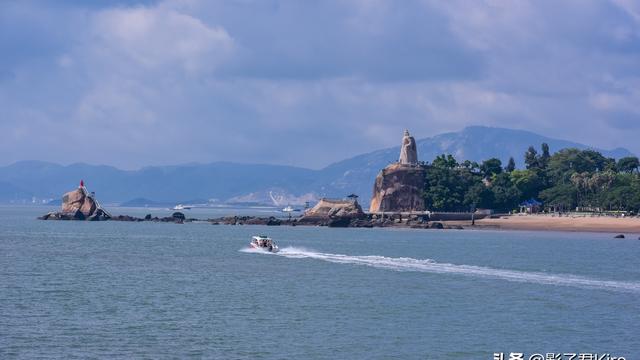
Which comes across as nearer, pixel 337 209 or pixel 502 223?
pixel 502 223

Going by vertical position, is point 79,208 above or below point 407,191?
below

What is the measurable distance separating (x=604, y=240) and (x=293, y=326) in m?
94.1

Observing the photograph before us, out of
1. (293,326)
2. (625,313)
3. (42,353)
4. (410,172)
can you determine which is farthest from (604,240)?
(42,353)

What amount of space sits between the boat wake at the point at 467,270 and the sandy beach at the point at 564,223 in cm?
7662

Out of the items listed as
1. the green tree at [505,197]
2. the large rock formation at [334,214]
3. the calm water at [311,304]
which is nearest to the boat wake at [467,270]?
the calm water at [311,304]

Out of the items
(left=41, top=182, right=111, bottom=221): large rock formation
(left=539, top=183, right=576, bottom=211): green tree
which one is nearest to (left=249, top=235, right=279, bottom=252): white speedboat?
(left=41, top=182, right=111, bottom=221): large rock formation

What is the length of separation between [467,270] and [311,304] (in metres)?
24.1

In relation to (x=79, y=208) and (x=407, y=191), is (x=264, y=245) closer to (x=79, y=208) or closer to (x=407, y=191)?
(x=79, y=208)

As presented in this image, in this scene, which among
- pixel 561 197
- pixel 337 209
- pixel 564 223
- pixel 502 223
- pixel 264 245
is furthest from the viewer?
pixel 561 197

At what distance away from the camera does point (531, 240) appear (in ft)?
430

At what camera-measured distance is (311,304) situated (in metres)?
54.8

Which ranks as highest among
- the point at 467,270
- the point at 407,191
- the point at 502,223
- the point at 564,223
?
the point at 407,191

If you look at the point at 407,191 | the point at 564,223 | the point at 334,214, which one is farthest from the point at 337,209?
the point at 564,223

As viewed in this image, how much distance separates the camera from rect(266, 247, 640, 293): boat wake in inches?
2615
